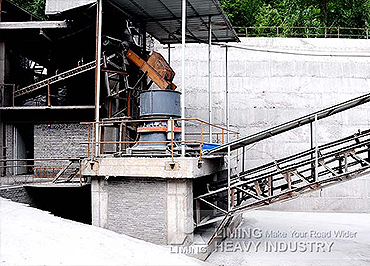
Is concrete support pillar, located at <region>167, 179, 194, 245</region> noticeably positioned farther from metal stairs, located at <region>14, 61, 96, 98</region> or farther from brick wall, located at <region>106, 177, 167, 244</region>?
metal stairs, located at <region>14, 61, 96, 98</region>

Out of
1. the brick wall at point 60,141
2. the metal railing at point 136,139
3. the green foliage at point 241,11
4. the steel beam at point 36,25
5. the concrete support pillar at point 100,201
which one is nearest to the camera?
the metal railing at point 136,139

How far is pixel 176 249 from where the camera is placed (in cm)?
997

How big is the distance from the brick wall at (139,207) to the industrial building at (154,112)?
0.10ft

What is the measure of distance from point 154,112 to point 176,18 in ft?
16.0

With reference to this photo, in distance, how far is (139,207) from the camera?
10.6 metres

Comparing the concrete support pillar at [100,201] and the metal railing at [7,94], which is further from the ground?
the metal railing at [7,94]

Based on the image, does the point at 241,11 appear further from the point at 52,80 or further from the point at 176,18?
the point at 52,80

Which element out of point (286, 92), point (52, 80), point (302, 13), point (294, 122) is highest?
point (302, 13)

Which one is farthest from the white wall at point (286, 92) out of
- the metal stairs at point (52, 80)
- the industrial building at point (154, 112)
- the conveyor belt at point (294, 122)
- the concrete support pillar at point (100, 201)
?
the concrete support pillar at point (100, 201)

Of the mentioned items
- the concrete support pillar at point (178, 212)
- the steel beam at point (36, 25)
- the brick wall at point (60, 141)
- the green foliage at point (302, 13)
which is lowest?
the concrete support pillar at point (178, 212)

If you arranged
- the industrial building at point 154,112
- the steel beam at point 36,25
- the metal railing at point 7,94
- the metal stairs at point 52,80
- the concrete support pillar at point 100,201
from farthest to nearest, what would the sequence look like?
the metal railing at point 7,94 < the steel beam at point 36,25 < the metal stairs at point 52,80 < the concrete support pillar at point 100,201 < the industrial building at point 154,112

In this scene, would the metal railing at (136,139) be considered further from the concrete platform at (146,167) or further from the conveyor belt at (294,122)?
the conveyor belt at (294,122)

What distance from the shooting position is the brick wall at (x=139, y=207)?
34.2 ft

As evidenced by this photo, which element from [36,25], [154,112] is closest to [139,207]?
[154,112]
